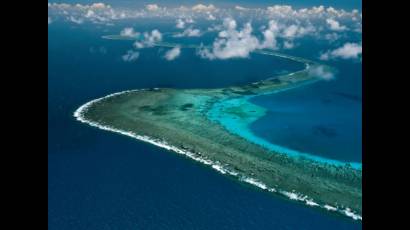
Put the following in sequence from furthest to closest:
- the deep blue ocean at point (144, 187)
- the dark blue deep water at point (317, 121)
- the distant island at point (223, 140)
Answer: the dark blue deep water at point (317, 121) < the distant island at point (223, 140) < the deep blue ocean at point (144, 187)

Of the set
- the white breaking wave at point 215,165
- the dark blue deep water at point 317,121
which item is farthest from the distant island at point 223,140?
the dark blue deep water at point 317,121

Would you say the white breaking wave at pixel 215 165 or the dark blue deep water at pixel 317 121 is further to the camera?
the dark blue deep water at pixel 317 121

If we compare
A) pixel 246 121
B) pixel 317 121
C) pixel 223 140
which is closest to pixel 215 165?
pixel 223 140

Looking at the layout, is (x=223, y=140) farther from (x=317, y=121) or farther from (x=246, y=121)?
(x=317, y=121)

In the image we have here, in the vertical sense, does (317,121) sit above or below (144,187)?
above

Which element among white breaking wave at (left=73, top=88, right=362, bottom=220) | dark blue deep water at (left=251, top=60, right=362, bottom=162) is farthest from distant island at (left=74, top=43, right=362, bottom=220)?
dark blue deep water at (left=251, top=60, right=362, bottom=162)

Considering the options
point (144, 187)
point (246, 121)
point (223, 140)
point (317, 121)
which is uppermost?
point (246, 121)

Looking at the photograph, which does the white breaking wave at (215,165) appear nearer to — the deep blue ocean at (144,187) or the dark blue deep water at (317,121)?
the deep blue ocean at (144,187)
